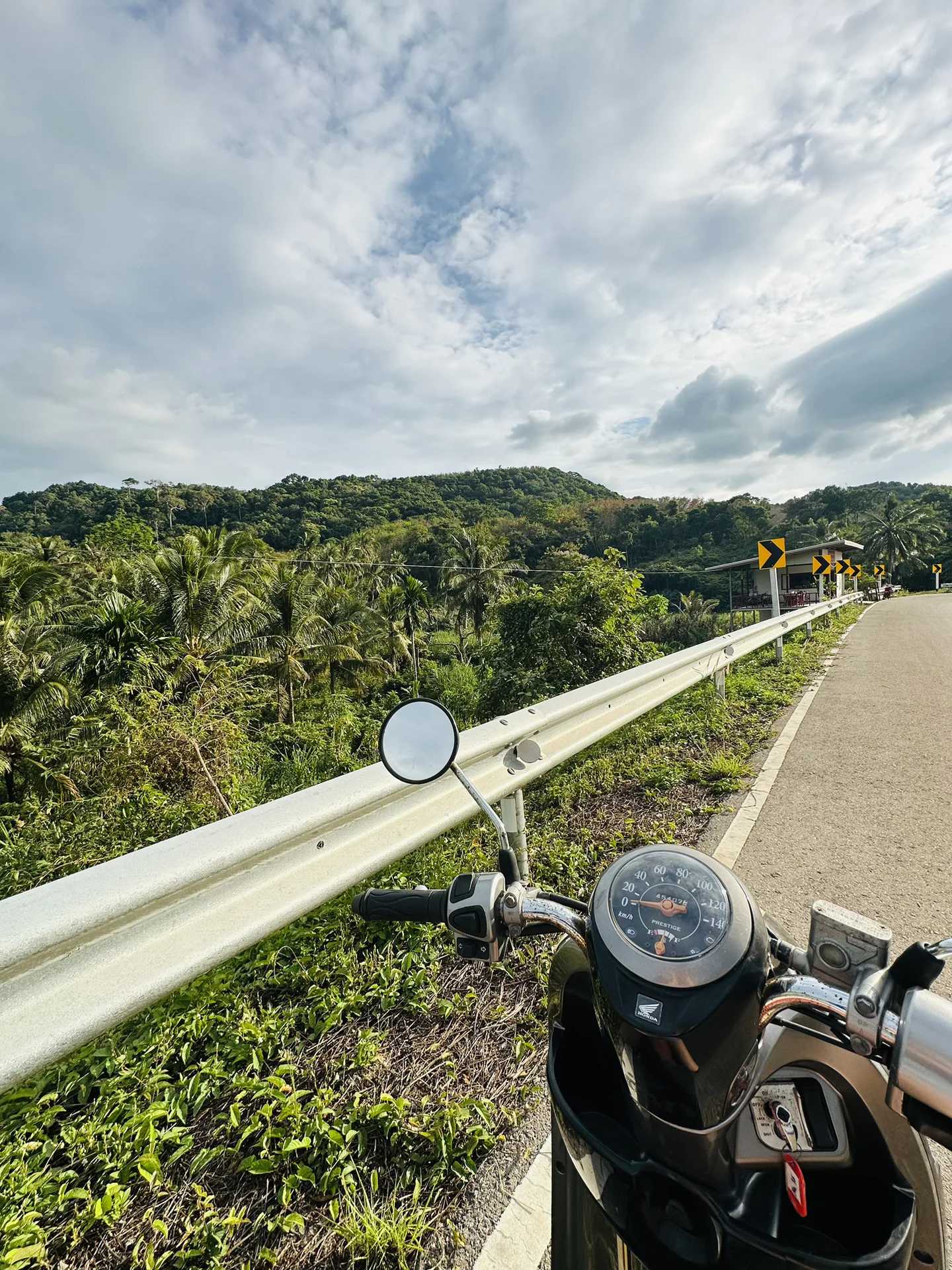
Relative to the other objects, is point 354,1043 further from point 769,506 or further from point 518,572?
point 769,506

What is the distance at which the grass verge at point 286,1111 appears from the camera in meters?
1.34

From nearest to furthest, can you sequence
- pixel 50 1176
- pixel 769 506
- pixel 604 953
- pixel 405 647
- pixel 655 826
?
pixel 604 953 < pixel 50 1176 < pixel 655 826 < pixel 405 647 < pixel 769 506

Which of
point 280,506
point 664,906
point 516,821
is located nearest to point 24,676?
point 516,821

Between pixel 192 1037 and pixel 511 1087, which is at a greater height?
pixel 192 1037

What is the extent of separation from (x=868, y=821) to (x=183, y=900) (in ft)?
11.8

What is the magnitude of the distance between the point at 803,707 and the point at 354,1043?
19.0ft

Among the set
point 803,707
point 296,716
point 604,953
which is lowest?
point 296,716

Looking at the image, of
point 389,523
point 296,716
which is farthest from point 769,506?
point 296,716

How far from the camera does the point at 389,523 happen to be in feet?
254

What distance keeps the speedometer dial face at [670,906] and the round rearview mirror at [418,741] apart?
0.63m

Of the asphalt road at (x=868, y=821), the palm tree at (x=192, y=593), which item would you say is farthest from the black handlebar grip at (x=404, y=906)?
the palm tree at (x=192, y=593)

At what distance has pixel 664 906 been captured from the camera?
32.5 inches

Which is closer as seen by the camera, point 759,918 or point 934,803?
point 759,918

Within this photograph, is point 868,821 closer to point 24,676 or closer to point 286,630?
point 24,676
